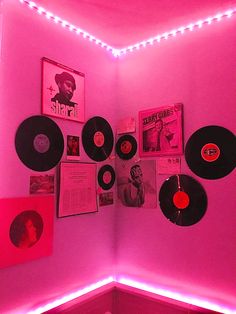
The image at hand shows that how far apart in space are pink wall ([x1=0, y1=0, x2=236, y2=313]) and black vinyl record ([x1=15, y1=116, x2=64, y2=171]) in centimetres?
4

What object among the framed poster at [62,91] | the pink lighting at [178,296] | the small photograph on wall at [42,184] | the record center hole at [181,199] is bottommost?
the pink lighting at [178,296]

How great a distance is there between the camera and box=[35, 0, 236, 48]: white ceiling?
1320mm

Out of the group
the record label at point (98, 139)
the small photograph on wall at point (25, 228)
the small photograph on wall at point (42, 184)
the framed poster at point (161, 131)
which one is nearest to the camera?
the small photograph on wall at point (25, 228)

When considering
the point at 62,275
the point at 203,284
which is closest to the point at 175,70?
the point at 203,284

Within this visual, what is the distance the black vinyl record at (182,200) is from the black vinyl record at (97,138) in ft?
1.37

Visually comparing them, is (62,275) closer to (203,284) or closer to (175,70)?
(203,284)

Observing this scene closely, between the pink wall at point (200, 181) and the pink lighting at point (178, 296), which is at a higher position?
the pink wall at point (200, 181)

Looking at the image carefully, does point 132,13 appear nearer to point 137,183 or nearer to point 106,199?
point 137,183

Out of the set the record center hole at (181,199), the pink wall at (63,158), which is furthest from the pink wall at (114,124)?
the record center hole at (181,199)

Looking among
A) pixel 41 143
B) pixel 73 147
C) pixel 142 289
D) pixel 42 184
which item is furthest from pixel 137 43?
pixel 142 289

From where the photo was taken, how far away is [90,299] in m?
1.50

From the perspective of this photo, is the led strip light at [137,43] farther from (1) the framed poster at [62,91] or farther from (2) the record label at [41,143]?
(2) the record label at [41,143]

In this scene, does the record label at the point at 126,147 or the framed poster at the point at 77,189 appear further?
the record label at the point at 126,147

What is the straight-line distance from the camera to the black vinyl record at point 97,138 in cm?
160
